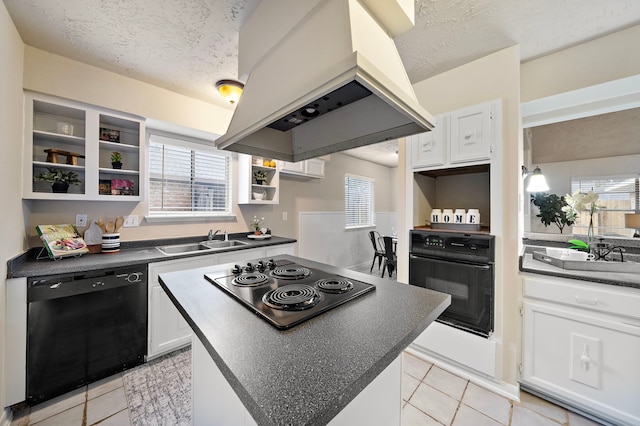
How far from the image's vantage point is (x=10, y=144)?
1.56 meters

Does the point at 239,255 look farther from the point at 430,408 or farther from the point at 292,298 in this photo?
the point at 430,408

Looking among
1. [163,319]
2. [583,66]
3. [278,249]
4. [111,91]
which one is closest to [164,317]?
[163,319]

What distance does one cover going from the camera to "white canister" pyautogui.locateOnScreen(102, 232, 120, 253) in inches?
84.0

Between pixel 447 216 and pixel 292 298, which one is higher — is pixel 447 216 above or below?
above

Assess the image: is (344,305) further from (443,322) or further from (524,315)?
(524,315)

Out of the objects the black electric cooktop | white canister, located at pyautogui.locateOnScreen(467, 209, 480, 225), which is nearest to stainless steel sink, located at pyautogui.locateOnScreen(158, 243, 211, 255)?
the black electric cooktop

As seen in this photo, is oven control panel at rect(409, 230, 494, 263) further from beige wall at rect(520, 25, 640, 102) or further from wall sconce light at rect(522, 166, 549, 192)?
beige wall at rect(520, 25, 640, 102)

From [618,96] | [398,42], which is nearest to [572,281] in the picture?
[618,96]

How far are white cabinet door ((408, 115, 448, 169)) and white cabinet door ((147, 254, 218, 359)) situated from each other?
7.54ft

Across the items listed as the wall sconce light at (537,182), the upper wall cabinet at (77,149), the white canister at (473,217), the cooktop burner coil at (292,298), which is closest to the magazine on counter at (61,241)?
the upper wall cabinet at (77,149)

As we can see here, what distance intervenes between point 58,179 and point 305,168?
8.53 feet

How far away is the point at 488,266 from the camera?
1.78 m

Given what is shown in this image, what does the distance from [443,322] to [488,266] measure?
59cm

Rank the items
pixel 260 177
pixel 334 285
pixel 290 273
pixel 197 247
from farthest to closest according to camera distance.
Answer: pixel 260 177 → pixel 197 247 → pixel 290 273 → pixel 334 285
